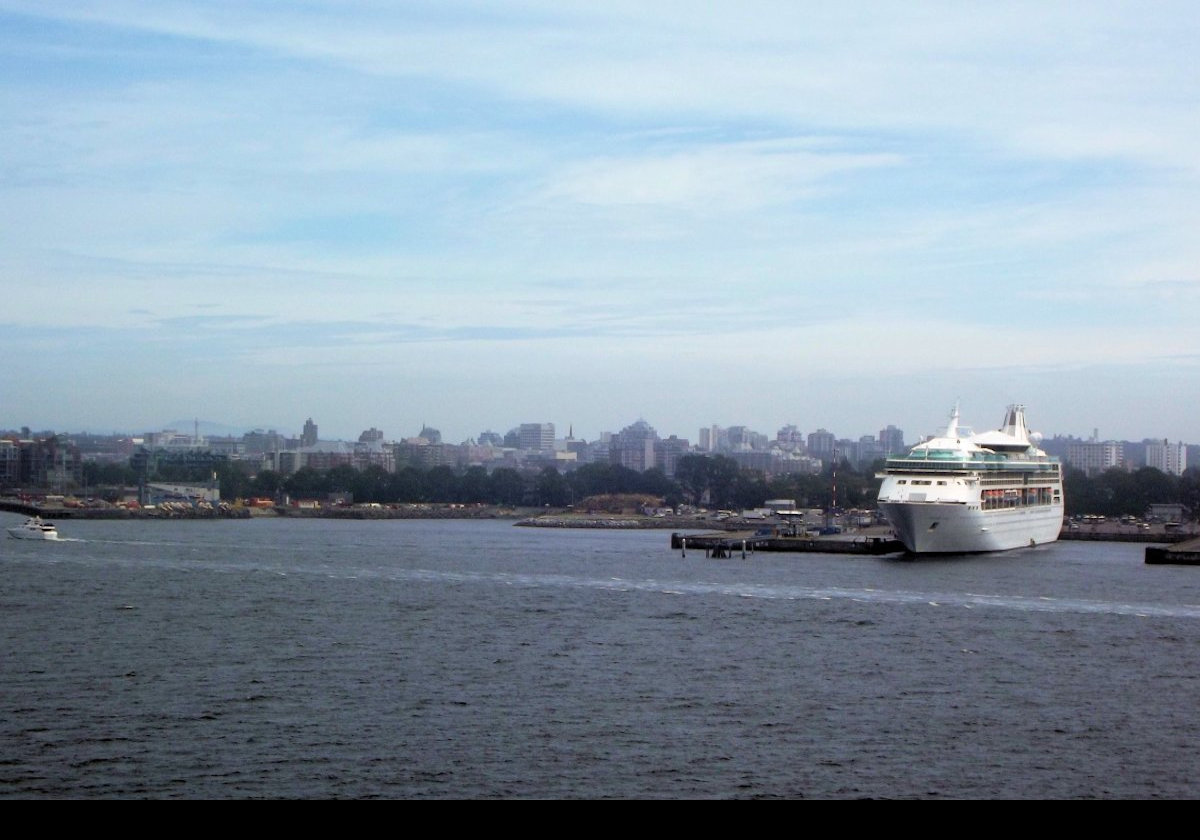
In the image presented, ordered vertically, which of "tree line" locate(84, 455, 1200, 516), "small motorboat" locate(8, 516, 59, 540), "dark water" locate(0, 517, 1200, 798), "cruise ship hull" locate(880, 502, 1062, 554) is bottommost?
"dark water" locate(0, 517, 1200, 798)

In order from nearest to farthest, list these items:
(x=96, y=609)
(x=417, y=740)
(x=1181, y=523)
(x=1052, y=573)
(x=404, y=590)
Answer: (x=417, y=740)
(x=96, y=609)
(x=404, y=590)
(x=1052, y=573)
(x=1181, y=523)

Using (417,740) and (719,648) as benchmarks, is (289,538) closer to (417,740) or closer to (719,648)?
(719,648)

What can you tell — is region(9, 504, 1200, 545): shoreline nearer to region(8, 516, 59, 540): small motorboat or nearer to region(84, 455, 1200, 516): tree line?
region(84, 455, 1200, 516): tree line

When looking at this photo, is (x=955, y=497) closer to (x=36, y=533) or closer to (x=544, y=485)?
(x=36, y=533)

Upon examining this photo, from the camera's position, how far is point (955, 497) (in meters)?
48.8

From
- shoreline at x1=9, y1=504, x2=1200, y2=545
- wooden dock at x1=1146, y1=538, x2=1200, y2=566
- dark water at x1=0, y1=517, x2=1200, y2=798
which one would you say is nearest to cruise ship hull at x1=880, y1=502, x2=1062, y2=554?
wooden dock at x1=1146, y1=538, x2=1200, y2=566

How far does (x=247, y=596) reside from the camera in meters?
31.5

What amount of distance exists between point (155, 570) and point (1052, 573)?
26376mm

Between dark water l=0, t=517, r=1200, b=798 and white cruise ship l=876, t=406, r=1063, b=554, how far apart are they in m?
11.2

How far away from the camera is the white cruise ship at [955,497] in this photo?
4847 cm

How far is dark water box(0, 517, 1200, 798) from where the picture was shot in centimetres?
1301

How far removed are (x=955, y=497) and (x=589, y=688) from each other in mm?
33008

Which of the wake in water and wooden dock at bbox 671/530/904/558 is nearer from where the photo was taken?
the wake in water

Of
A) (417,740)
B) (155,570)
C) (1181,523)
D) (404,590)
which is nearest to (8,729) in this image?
(417,740)
